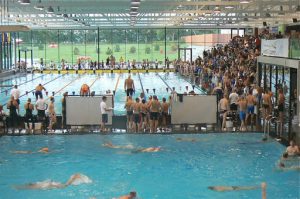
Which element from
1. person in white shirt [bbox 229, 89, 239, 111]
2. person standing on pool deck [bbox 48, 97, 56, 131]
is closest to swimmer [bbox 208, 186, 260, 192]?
person in white shirt [bbox 229, 89, 239, 111]

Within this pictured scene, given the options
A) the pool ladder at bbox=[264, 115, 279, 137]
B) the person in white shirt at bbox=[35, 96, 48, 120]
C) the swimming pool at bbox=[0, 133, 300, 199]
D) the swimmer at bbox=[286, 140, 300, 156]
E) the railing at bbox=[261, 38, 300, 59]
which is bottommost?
the swimming pool at bbox=[0, 133, 300, 199]

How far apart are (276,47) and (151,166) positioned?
8433 mm

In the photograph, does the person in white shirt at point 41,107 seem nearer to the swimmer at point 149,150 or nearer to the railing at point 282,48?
the swimmer at point 149,150

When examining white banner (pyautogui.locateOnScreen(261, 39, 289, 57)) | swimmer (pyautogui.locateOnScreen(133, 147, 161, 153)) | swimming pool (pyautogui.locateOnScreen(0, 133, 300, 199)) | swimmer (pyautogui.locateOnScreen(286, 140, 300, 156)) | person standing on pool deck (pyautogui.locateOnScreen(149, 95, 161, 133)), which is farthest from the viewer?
white banner (pyautogui.locateOnScreen(261, 39, 289, 57))

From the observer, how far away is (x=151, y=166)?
14406 mm

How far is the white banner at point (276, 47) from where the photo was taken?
1892 cm

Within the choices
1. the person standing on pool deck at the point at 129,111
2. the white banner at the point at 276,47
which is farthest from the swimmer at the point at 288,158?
the person standing on pool deck at the point at 129,111

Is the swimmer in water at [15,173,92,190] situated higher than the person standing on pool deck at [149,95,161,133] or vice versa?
the person standing on pool deck at [149,95,161,133]

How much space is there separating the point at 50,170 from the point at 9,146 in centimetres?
355

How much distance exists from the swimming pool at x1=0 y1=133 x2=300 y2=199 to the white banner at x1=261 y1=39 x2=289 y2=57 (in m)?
3.22

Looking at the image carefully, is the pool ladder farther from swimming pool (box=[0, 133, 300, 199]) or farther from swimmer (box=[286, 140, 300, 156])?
swimmer (box=[286, 140, 300, 156])

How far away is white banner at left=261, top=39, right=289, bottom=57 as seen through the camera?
18916 mm

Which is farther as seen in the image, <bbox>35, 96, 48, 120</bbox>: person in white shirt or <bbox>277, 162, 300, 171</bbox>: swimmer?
<bbox>35, 96, 48, 120</bbox>: person in white shirt

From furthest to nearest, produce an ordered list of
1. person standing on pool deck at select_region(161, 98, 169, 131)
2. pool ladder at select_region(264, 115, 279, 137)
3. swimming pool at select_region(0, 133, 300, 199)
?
1. person standing on pool deck at select_region(161, 98, 169, 131)
2. pool ladder at select_region(264, 115, 279, 137)
3. swimming pool at select_region(0, 133, 300, 199)
